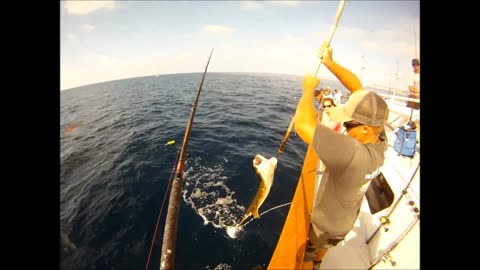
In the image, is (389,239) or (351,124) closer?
(351,124)

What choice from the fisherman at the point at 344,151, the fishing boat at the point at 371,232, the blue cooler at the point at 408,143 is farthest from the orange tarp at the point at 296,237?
the blue cooler at the point at 408,143

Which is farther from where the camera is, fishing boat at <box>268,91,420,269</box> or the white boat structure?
the white boat structure

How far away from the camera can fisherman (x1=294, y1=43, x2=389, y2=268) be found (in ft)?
5.56

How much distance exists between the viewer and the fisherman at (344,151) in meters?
1.69

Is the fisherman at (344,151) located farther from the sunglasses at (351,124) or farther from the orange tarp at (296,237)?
the orange tarp at (296,237)

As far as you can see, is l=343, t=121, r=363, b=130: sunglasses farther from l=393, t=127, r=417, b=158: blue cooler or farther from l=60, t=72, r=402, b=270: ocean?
l=393, t=127, r=417, b=158: blue cooler

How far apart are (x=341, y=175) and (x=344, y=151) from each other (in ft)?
1.02

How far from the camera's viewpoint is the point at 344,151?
5.51 ft

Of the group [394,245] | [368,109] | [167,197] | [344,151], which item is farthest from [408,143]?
[167,197]

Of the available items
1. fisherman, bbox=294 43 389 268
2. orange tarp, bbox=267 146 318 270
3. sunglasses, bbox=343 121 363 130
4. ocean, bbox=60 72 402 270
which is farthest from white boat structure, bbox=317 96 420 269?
sunglasses, bbox=343 121 363 130

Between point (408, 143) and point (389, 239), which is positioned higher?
point (408, 143)

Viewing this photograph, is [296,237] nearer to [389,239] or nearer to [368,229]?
[389,239]
